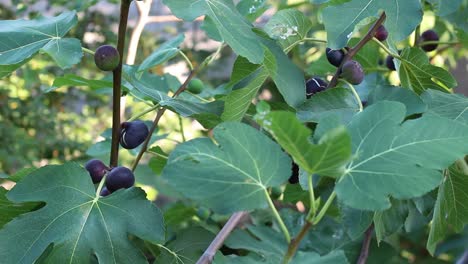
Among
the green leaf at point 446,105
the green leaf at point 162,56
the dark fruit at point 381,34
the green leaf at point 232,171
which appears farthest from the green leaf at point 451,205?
the green leaf at point 162,56

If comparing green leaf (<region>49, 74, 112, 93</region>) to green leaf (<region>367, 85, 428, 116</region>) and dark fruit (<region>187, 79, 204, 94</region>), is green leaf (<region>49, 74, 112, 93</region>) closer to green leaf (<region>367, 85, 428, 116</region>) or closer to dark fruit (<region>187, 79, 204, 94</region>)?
dark fruit (<region>187, 79, 204, 94</region>)

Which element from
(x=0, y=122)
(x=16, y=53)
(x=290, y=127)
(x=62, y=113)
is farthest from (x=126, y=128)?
(x=62, y=113)

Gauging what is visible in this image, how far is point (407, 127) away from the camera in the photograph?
586 mm

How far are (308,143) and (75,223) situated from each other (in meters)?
0.33

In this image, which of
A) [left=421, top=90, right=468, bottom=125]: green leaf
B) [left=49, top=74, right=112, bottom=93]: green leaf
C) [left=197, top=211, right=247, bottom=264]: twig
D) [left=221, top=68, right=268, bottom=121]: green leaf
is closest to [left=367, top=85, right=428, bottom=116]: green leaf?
[left=421, top=90, right=468, bottom=125]: green leaf

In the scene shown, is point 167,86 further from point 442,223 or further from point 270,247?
point 442,223

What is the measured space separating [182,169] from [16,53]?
0.33 metres

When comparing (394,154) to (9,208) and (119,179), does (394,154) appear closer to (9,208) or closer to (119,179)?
(119,179)

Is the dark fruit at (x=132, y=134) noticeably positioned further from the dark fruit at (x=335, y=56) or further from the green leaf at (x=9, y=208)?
the dark fruit at (x=335, y=56)

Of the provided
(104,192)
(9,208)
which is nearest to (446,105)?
(104,192)

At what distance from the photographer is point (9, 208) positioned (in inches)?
31.0

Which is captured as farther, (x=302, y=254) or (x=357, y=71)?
(x=357, y=71)

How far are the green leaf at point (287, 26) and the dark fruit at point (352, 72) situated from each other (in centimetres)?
7

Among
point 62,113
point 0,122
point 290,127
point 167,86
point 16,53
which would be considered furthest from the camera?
point 62,113
